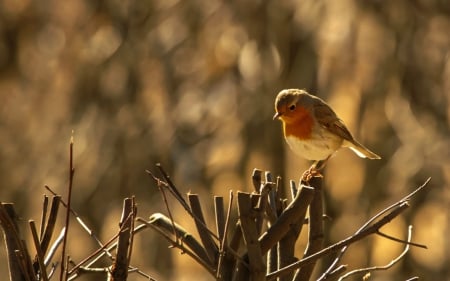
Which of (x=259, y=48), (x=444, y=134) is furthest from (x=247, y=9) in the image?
(x=444, y=134)

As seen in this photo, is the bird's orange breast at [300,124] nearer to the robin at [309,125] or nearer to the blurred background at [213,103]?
the robin at [309,125]

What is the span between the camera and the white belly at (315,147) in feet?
10.5

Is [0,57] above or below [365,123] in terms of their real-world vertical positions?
above

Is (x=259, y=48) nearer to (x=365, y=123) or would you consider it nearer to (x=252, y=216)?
(x=365, y=123)

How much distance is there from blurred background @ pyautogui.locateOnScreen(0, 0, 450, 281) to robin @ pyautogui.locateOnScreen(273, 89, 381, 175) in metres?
3.05

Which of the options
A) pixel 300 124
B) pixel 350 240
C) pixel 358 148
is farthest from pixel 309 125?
pixel 350 240

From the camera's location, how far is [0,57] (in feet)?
26.9

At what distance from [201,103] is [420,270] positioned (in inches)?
79.2

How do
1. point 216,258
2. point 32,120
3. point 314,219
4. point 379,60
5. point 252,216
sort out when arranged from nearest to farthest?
point 252,216, point 216,258, point 314,219, point 379,60, point 32,120

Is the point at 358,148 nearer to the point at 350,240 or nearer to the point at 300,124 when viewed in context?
the point at 300,124

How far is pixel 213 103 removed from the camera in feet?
23.6

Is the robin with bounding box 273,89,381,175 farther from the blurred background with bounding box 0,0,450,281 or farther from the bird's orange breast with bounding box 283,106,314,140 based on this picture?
the blurred background with bounding box 0,0,450,281

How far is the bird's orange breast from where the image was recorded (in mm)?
3297

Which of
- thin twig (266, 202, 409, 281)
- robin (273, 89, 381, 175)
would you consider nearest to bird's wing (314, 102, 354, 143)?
robin (273, 89, 381, 175)
